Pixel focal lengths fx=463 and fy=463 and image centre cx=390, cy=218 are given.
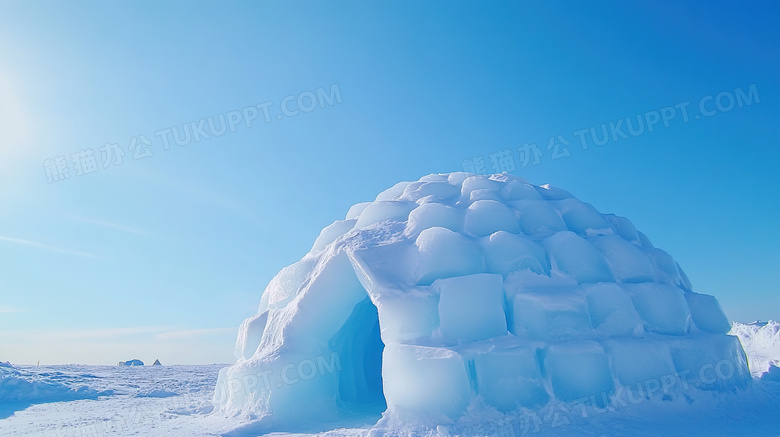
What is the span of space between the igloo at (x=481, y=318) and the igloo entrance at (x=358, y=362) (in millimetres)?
56

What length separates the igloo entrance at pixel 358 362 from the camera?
8273 millimetres

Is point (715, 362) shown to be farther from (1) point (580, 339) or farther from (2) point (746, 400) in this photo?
(1) point (580, 339)

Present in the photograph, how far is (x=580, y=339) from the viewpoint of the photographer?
6.21 metres

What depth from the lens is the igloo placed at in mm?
5859

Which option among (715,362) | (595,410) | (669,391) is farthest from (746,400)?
(595,410)

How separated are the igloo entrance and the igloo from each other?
0.18ft

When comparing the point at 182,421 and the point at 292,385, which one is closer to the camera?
the point at 292,385

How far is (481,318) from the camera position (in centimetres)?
612

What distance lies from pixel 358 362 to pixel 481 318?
408cm

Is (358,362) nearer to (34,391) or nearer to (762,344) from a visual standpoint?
(34,391)

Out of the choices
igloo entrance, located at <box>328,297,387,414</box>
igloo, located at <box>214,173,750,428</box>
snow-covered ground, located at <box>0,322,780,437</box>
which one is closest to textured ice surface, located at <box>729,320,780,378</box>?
→ snow-covered ground, located at <box>0,322,780,437</box>

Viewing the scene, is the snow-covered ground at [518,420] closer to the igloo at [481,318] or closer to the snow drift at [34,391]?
the igloo at [481,318]

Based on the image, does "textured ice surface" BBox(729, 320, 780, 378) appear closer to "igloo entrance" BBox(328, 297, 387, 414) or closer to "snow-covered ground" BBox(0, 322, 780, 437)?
"snow-covered ground" BBox(0, 322, 780, 437)

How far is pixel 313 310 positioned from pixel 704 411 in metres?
5.70
